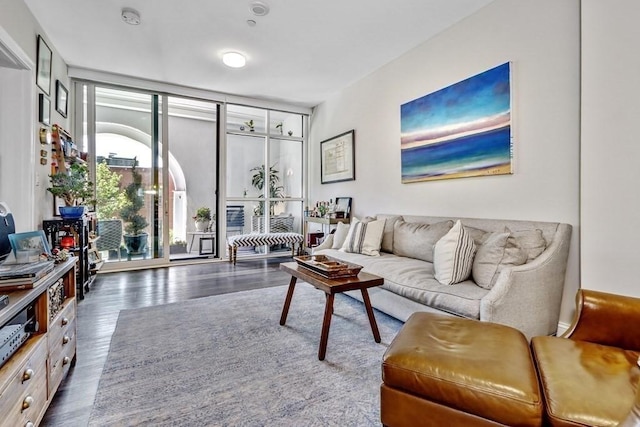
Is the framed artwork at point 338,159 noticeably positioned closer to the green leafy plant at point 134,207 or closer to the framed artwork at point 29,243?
the green leafy plant at point 134,207

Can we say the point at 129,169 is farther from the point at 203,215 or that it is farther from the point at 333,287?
the point at 333,287

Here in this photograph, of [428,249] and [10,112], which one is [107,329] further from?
[428,249]

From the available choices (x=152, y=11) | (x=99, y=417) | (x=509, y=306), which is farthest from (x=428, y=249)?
(x=152, y=11)

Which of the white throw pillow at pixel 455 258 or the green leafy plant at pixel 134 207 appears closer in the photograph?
the white throw pillow at pixel 455 258

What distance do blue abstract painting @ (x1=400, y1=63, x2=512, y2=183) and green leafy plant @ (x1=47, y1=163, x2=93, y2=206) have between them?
11.9 feet

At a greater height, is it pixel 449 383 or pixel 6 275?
pixel 6 275

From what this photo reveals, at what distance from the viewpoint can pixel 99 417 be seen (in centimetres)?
145

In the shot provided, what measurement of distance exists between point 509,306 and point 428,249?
43.5 inches

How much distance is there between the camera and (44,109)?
3104 mm

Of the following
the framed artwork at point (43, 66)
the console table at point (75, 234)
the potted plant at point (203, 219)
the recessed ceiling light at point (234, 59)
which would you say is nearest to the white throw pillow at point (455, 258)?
the recessed ceiling light at point (234, 59)

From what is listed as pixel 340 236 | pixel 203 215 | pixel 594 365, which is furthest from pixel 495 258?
pixel 203 215

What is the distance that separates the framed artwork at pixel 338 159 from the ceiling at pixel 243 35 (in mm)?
910

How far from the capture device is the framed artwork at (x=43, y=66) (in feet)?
9.80

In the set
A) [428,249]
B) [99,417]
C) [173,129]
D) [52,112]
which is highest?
[173,129]
